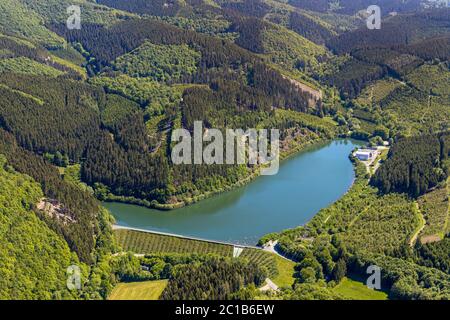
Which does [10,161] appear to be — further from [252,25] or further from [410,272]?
[252,25]

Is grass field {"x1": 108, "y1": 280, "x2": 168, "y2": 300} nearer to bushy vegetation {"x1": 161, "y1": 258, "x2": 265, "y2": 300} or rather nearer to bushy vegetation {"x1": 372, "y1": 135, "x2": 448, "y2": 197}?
bushy vegetation {"x1": 161, "y1": 258, "x2": 265, "y2": 300}

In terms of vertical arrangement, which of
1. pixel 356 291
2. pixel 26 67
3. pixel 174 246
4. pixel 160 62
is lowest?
pixel 356 291

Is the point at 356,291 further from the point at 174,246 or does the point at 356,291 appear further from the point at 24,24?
the point at 24,24

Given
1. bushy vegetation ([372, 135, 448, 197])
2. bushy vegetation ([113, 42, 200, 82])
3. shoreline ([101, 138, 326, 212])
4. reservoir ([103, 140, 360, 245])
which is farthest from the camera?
bushy vegetation ([113, 42, 200, 82])

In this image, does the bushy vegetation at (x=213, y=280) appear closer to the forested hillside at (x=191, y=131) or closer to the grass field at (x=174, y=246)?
the forested hillside at (x=191, y=131)

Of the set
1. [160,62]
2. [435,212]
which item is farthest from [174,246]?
[160,62]

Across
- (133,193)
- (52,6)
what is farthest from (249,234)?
(52,6)

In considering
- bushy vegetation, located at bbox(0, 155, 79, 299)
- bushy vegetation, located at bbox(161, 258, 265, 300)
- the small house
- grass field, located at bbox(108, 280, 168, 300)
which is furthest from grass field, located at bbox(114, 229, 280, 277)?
the small house

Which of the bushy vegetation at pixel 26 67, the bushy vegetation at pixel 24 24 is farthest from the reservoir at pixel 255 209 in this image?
the bushy vegetation at pixel 24 24
